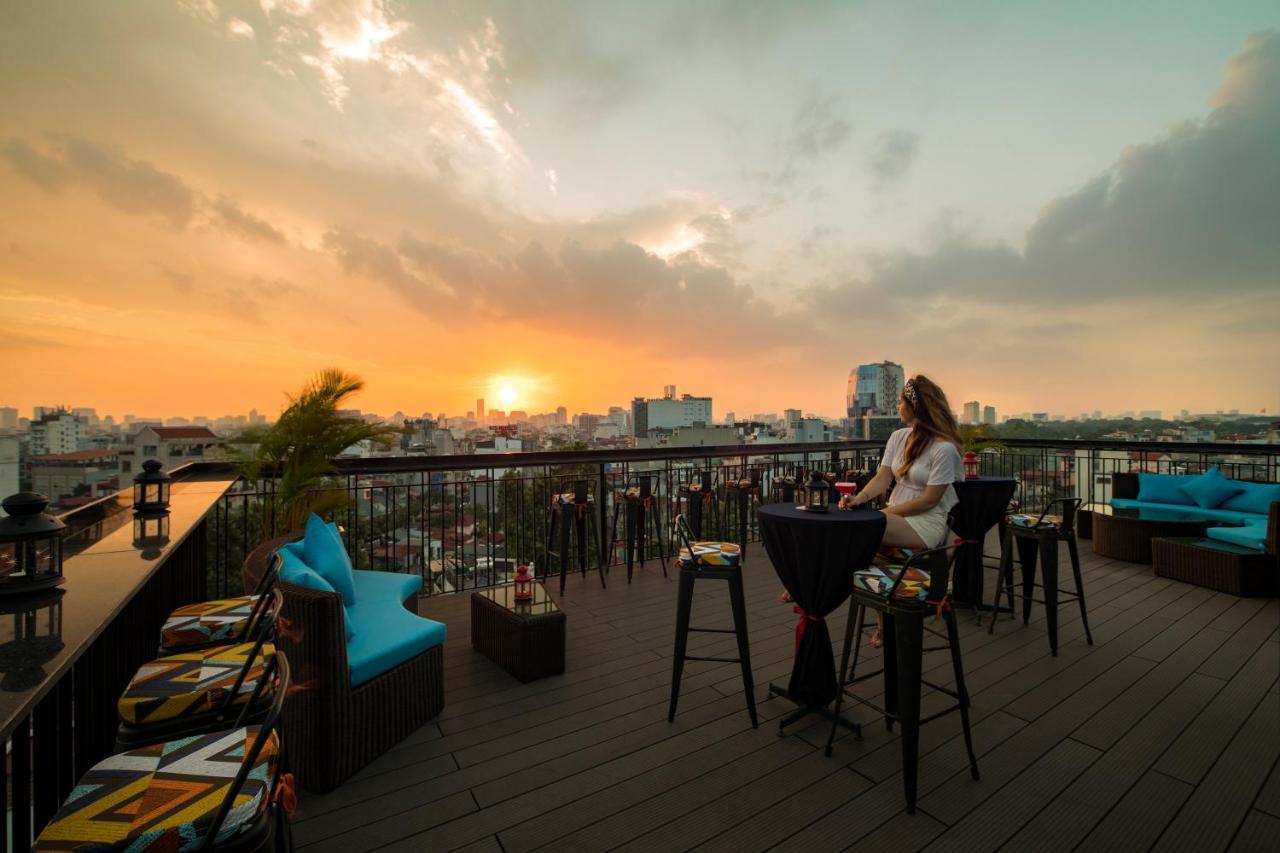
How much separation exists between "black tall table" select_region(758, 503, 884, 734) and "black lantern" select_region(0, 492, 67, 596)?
2.46 meters

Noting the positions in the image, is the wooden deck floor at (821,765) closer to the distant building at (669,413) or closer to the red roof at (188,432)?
the red roof at (188,432)

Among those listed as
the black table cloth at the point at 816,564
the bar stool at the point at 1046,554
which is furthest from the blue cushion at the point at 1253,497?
the black table cloth at the point at 816,564

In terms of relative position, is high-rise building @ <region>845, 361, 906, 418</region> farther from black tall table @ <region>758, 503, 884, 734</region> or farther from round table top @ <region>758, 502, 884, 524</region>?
black tall table @ <region>758, 503, 884, 734</region>

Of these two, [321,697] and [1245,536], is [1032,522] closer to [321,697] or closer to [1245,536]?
[1245,536]

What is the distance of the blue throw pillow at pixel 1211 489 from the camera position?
5.18m

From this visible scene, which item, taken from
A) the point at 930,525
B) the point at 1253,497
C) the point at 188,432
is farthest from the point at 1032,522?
the point at 188,432

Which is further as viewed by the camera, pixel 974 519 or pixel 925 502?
pixel 974 519

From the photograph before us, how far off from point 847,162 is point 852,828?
8298 mm

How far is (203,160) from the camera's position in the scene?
5117 millimetres

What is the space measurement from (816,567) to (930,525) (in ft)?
3.99

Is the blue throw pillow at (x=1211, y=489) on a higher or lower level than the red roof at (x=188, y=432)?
lower

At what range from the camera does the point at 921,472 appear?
3.22m

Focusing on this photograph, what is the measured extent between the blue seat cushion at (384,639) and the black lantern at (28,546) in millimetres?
1015

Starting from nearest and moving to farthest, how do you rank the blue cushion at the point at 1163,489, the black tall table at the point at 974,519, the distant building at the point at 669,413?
the black tall table at the point at 974,519, the blue cushion at the point at 1163,489, the distant building at the point at 669,413
